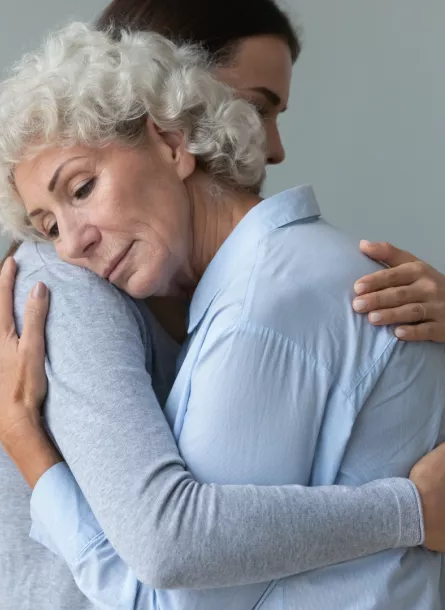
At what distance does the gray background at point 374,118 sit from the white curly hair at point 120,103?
3.42 feet

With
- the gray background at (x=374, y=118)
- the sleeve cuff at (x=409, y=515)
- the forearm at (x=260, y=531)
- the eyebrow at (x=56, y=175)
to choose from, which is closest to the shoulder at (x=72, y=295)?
the eyebrow at (x=56, y=175)

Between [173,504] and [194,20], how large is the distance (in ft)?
2.82

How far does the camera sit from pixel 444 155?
211cm

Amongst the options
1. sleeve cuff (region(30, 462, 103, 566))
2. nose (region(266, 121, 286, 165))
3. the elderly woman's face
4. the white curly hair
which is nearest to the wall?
nose (region(266, 121, 286, 165))

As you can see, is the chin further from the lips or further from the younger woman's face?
the younger woman's face

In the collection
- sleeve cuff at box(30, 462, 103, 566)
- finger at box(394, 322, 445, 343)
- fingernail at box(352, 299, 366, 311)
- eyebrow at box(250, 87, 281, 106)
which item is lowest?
sleeve cuff at box(30, 462, 103, 566)

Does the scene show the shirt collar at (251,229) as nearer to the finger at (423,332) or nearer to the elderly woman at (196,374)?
the elderly woman at (196,374)

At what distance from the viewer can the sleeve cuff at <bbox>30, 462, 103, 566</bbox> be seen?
3.00 ft

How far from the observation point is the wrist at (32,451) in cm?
97

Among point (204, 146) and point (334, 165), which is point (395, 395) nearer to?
point (204, 146)

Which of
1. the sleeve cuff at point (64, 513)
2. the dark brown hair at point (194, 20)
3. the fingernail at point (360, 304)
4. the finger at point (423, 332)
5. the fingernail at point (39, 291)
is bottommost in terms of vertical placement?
the sleeve cuff at point (64, 513)

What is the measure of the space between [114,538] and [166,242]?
414mm

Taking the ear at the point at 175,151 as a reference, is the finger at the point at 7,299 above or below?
below

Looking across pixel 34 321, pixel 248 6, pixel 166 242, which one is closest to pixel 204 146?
pixel 166 242
